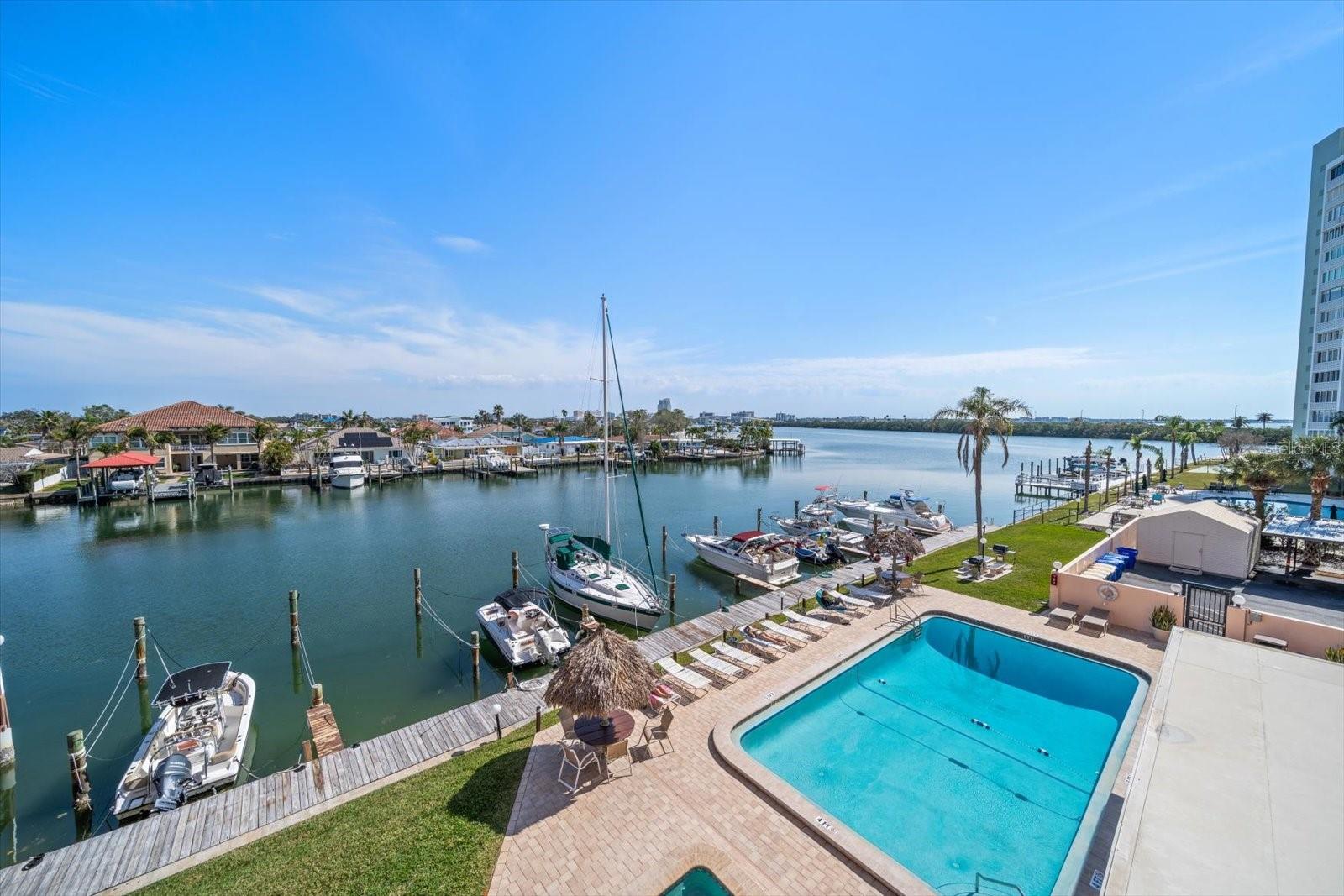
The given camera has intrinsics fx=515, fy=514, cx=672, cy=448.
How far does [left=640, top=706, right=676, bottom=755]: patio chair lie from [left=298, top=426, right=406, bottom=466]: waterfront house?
65.1 m

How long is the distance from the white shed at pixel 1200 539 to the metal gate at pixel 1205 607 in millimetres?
6087

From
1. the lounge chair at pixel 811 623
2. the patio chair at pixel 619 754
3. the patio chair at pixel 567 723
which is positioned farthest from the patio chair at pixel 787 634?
the patio chair at pixel 567 723

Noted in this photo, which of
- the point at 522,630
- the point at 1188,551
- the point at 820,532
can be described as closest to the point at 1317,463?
the point at 1188,551

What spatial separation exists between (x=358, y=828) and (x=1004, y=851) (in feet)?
33.5

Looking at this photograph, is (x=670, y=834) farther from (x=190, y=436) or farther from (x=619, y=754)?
(x=190, y=436)

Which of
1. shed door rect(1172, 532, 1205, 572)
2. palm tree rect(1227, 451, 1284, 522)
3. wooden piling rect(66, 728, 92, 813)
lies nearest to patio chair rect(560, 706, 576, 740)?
wooden piling rect(66, 728, 92, 813)

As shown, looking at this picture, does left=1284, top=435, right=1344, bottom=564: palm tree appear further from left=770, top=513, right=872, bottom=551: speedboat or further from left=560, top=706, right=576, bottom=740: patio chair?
left=560, top=706, right=576, bottom=740: patio chair

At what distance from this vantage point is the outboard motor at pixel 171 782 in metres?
9.77

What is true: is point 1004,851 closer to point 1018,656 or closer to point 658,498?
point 1018,656

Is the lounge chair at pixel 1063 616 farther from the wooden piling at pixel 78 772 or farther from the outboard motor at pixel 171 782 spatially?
the wooden piling at pixel 78 772

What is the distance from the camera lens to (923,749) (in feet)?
35.0

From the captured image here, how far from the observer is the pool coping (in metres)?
7.10

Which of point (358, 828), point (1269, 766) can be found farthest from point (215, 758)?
point (1269, 766)

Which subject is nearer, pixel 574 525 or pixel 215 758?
pixel 215 758
